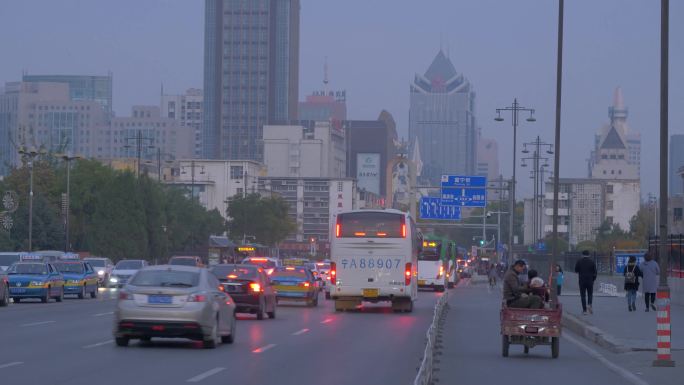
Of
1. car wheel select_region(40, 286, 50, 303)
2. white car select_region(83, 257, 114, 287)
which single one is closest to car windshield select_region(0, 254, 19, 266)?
car wheel select_region(40, 286, 50, 303)

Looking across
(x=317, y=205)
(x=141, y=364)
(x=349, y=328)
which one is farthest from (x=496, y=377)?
(x=317, y=205)

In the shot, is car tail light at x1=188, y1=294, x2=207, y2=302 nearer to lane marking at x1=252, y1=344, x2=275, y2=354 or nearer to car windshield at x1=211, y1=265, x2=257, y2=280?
lane marking at x1=252, y1=344, x2=275, y2=354

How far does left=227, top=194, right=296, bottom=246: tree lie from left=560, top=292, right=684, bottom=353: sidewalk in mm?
87730

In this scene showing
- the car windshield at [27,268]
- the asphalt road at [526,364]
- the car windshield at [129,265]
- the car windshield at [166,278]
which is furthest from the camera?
the car windshield at [129,265]

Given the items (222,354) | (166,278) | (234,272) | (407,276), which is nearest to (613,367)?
(222,354)

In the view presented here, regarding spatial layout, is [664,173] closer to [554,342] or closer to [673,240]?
[554,342]

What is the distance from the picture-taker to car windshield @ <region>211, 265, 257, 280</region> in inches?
1292

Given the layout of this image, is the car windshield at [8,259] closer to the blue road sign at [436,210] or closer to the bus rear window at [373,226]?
the bus rear window at [373,226]

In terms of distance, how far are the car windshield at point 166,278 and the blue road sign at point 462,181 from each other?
→ 5707 centimetres

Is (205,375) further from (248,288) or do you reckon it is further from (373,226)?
(373,226)

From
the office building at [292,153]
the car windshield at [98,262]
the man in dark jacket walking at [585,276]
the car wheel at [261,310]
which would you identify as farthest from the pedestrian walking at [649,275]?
the office building at [292,153]

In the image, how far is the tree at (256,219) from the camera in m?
129

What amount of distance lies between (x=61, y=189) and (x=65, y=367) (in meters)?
84.4

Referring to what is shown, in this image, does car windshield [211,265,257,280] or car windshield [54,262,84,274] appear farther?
car windshield [54,262,84,274]
